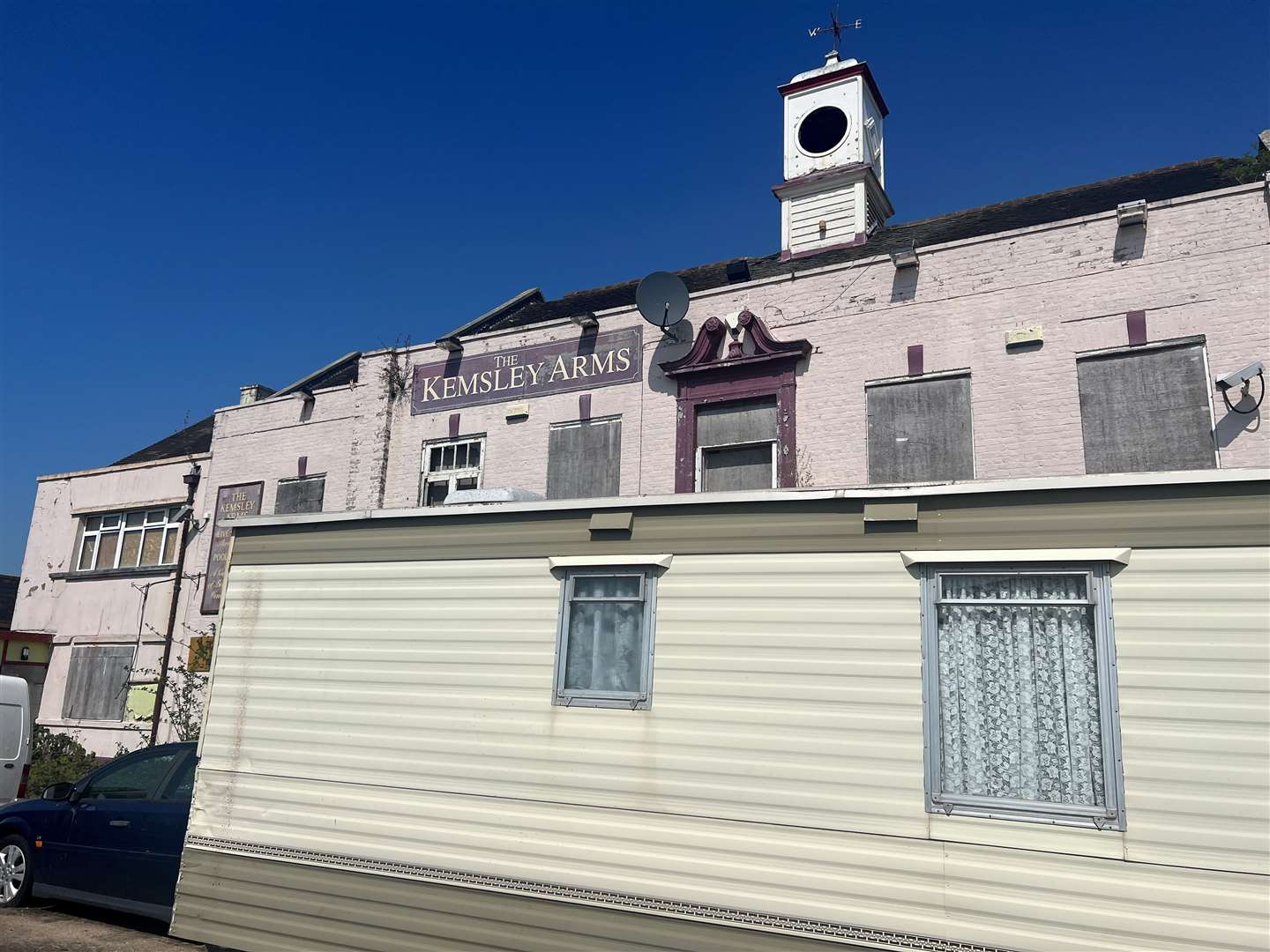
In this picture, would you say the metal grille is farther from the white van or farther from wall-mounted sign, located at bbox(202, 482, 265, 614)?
wall-mounted sign, located at bbox(202, 482, 265, 614)

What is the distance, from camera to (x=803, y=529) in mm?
6371

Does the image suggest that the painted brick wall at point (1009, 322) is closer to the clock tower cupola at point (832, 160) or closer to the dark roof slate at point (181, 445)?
the clock tower cupola at point (832, 160)

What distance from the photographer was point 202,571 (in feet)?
58.8

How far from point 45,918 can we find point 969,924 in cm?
835

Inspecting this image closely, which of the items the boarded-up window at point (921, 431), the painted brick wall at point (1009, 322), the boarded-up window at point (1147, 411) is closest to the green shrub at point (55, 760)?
the painted brick wall at point (1009, 322)

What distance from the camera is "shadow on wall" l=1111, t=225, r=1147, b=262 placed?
36.6 feet

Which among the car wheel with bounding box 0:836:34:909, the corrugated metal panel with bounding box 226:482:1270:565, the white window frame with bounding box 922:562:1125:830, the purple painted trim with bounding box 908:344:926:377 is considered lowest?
the car wheel with bounding box 0:836:34:909

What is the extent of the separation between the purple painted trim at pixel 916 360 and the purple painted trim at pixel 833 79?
7.77 m

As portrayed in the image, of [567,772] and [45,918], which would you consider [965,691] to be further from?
[45,918]

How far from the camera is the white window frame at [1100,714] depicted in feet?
17.4

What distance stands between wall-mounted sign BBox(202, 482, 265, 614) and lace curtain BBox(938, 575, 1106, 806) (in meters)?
14.6

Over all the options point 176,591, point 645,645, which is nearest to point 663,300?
point 645,645

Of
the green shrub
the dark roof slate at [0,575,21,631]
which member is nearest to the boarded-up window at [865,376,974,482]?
the green shrub

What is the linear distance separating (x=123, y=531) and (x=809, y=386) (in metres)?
15.1
